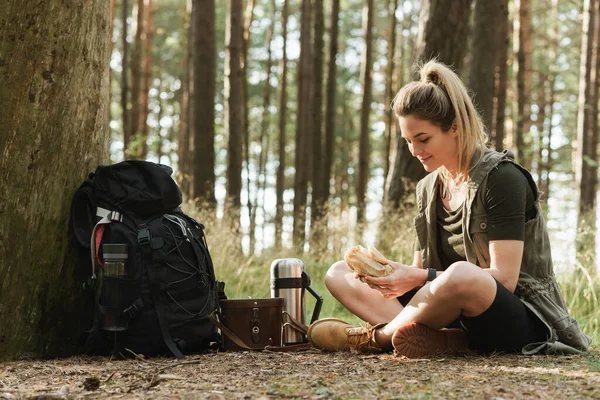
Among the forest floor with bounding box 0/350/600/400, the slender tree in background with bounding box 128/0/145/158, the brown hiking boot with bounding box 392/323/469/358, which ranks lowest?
the forest floor with bounding box 0/350/600/400

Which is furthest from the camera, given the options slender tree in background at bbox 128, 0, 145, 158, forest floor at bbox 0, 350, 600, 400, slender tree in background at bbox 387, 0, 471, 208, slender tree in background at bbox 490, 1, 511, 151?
slender tree in background at bbox 128, 0, 145, 158

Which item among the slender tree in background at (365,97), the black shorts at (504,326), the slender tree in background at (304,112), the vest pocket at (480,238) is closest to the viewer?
the black shorts at (504,326)

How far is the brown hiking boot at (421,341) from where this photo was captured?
3500 mm

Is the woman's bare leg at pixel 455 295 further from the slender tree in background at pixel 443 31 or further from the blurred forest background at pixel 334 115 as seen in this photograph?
the slender tree in background at pixel 443 31

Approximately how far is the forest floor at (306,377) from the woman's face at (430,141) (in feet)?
3.28

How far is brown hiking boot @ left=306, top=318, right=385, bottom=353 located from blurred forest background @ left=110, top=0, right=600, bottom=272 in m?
2.39

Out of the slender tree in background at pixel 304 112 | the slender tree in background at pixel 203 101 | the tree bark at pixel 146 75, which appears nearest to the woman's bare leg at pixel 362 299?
the slender tree in background at pixel 203 101

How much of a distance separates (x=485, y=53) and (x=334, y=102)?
7.63m

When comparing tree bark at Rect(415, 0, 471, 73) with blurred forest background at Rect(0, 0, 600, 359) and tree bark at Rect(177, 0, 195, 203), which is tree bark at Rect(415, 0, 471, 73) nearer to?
blurred forest background at Rect(0, 0, 600, 359)

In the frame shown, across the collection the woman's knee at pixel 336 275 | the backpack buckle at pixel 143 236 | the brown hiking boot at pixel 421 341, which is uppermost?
the backpack buckle at pixel 143 236

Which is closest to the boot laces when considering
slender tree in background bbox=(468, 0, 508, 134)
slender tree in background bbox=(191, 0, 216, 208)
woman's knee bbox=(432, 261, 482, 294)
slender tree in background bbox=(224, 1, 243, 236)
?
woman's knee bbox=(432, 261, 482, 294)

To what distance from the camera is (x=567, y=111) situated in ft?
94.0

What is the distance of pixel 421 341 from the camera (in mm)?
3516

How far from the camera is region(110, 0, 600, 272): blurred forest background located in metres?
8.62
